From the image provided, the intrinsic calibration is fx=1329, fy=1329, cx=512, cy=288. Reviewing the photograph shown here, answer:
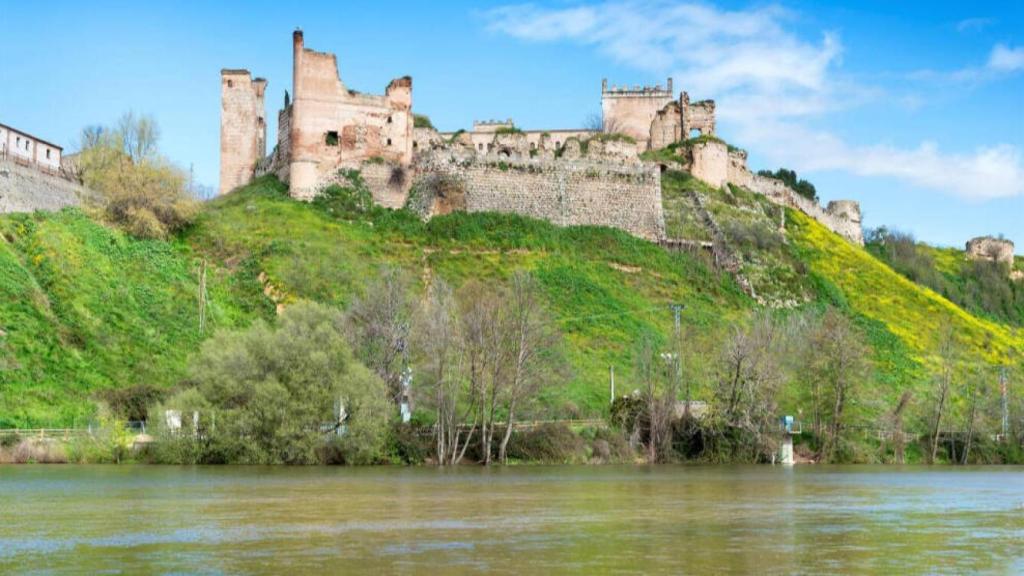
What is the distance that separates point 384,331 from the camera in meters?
55.4

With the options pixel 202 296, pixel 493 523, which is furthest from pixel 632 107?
pixel 493 523

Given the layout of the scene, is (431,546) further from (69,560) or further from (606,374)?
(606,374)

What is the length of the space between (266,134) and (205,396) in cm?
3925

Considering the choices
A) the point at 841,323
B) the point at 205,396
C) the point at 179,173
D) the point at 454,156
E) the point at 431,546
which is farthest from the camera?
the point at 454,156

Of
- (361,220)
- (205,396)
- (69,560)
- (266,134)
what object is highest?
(266,134)

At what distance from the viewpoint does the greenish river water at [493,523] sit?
2150cm

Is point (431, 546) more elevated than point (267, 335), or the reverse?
point (267, 335)

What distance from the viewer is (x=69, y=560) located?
21594mm

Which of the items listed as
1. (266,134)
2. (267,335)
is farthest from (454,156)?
(267,335)

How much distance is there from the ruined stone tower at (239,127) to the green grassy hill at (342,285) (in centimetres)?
392

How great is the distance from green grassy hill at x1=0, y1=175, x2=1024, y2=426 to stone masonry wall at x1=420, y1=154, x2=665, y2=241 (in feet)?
4.79

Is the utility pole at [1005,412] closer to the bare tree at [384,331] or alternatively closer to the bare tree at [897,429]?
the bare tree at [897,429]

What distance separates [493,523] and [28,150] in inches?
2052

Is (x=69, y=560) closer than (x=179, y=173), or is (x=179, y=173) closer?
(x=69, y=560)
